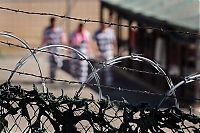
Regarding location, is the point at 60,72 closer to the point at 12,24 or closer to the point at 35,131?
the point at 12,24

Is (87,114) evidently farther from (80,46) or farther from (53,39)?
(53,39)

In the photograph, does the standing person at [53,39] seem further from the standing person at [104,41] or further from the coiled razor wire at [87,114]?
the coiled razor wire at [87,114]

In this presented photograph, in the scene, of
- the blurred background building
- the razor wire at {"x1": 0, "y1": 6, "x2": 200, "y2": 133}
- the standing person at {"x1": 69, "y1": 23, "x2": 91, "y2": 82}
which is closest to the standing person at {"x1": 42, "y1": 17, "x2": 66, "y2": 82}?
the standing person at {"x1": 69, "y1": 23, "x2": 91, "y2": 82}

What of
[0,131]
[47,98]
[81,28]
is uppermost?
[81,28]

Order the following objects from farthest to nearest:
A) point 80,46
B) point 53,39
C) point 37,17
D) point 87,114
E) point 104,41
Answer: point 37,17, point 104,41, point 53,39, point 80,46, point 87,114

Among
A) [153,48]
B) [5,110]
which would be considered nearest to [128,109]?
[5,110]

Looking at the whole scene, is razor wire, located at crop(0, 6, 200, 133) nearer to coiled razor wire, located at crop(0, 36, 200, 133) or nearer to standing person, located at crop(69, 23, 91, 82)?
coiled razor wire, located at crop(0, 36, 200, 133)

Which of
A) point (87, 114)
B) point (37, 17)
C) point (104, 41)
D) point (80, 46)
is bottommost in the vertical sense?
point (87, 114)

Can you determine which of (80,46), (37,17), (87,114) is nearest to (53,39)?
(80,46)

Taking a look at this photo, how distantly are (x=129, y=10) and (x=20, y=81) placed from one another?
4539 mm

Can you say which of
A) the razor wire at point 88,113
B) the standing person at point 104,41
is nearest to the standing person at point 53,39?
the standing person at point 104,41

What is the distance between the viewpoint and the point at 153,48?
15047mm

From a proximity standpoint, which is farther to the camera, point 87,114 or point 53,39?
point 53,39

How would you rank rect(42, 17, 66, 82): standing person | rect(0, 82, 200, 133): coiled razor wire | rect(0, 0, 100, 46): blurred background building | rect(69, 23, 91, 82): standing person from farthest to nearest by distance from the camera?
rect(0, 0, 100, 46): blurred background building < rect(42, 17, 66, 82): standing person < rect(69, 23, 91, 82): standing person < rect(0, 82, 200, 133): coiled razor wire
